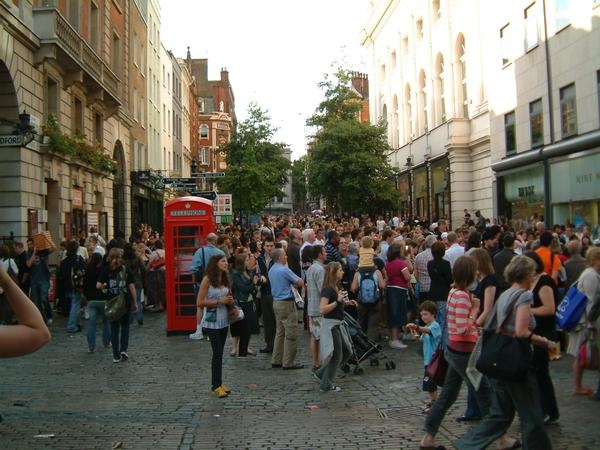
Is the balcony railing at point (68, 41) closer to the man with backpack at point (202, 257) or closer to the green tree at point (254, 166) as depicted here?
the man with backpack at point (202, 257)

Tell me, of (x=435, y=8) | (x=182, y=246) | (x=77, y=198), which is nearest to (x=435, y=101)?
(x=435, y=8)

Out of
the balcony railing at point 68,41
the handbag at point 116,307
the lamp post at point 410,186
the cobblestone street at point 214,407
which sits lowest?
the cobblestone street at point 214,407

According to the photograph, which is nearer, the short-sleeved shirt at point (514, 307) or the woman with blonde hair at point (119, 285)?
the short-sleeved shirt at point (514, 307)

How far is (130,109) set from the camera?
35906mm

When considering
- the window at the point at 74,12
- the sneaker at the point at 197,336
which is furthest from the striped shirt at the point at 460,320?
the window at the point at 74,12

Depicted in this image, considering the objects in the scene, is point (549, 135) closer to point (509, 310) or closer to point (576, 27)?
point (576, 27)

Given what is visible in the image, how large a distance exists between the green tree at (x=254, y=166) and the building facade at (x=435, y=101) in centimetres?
812

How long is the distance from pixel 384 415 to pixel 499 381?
2.32 meters

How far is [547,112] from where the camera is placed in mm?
24406

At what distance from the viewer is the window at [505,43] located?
28.0 m

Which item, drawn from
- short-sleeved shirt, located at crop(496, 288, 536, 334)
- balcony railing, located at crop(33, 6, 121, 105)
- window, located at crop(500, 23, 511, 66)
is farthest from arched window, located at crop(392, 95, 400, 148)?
short-sleeved shirt, located at crop(496, 288, 536, 334)

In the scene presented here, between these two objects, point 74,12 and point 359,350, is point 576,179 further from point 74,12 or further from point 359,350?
point 74,12

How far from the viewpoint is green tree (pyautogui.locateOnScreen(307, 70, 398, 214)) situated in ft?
117

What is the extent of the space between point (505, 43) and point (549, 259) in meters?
20.1
